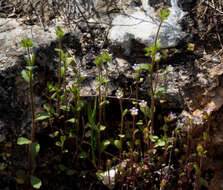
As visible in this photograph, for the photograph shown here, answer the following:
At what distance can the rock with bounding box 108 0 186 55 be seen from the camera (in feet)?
8.20

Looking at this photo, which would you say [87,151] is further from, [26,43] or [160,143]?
[26,43]

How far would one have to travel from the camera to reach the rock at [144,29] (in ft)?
8.20

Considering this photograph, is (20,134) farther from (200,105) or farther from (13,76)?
(200,105)

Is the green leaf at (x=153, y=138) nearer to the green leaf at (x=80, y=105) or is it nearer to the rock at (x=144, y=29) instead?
the green leaf at (x=80, y=105)

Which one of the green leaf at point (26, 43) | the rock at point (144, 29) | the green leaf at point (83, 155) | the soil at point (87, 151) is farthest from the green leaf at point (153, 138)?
the green leaf at point (26, 43)

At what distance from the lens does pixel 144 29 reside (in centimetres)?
255

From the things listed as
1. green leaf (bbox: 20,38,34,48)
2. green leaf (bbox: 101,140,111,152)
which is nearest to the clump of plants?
green leaf (bbox: 101,140,111,152)

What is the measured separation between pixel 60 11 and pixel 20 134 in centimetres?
134

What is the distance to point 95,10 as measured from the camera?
2.73 metres

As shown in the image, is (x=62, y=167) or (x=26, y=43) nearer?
(x=26, y=43)

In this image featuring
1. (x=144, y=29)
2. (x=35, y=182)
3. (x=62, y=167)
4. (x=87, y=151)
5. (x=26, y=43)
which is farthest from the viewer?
(x=144, y=29)

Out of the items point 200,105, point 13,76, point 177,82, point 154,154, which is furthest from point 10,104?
point 200,105

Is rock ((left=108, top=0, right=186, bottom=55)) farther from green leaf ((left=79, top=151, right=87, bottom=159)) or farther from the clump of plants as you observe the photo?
green leaf ((left=79, top=151, right=87, bottom=159))

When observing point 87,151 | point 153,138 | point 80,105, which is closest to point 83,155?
point 87,151
